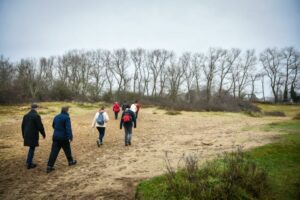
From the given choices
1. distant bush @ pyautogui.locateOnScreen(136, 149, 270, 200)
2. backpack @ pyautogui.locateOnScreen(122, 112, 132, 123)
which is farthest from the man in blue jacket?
backpack @ pyautogui.locateOnScreen(122, 112, 132, 123)

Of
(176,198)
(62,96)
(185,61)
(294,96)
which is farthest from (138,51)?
(176,198)

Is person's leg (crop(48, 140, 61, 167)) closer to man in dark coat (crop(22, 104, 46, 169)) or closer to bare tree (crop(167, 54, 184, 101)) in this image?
man in dark coat (crop(22, 104, 46, 169))

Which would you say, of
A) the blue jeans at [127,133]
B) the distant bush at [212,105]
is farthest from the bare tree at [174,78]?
the blue jeans at [127,133]

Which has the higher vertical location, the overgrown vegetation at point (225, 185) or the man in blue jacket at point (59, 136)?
the man in blue jacket at point (59, 136)

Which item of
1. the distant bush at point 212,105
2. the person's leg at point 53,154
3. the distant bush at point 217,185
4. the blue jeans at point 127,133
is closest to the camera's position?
the distant bush at point 217,185

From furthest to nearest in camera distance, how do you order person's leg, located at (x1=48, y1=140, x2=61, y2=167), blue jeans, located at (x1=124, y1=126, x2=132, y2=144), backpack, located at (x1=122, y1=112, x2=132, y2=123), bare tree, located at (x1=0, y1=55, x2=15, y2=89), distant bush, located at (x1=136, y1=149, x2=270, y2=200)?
bare tree, located at (x1=0, y1=55, x2=15, y2=89), blue jeans, located at (x1=124, y1=126, x2=132, y2=144), backpack, located at (x1=122, y1=112, x2=132, y2=123), person's leg, located at (x1=48, y1=140, x2=61, y2=167), distant bush, located at (x1=136, y1=149, x2=270, y2=200)

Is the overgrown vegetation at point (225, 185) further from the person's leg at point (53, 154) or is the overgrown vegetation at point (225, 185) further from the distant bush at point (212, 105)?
the distant bush at point (212, 105)

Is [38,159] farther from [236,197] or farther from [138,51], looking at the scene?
[138,51]

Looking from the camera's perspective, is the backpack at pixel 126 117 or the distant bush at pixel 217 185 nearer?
the distant bush at pixel 217 185

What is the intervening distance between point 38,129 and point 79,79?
55970 mm

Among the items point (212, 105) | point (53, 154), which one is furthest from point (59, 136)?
point (212, 105)

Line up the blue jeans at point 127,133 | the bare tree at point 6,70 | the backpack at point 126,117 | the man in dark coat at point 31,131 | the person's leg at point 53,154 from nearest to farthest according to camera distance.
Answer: the person's leg at point 53,154, the man in dark coat at point 31,131, the backpack at point 126,117, the blue jeans at point 127,133, the bare tree at point 6,70

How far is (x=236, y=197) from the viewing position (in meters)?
4.34

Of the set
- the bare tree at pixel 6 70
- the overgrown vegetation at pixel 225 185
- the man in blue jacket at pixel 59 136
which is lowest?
the overgrown vegetation at pixel 225 185
